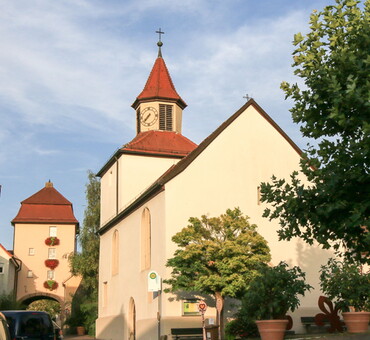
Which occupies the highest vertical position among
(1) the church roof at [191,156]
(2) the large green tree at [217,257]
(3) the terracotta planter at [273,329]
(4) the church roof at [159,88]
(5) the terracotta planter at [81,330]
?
(4) the church roof at [159,88]

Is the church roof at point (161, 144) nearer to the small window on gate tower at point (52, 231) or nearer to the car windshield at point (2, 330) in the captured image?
the car windshield at point (2, 330)

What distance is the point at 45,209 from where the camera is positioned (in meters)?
65.8

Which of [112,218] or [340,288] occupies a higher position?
[112,218]

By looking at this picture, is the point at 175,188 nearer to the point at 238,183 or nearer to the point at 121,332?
the point at 238,183

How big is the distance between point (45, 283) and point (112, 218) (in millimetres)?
26601

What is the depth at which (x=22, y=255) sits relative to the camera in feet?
207

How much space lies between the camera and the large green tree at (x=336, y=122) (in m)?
11.6

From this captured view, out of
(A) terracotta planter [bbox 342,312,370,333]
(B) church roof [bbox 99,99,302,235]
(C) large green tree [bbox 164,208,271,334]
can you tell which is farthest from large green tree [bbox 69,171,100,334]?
(A) terracotta planter [bbox 342,312,370,333]

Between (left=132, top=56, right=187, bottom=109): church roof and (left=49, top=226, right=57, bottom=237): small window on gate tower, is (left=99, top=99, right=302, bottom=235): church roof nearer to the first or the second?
(left=132, top=56, right=187, bottom=109): church roof

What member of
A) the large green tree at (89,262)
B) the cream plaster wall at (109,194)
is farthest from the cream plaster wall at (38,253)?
the cream plaster wall at (109,194)

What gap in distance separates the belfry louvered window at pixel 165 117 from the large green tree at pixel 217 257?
47.9 ft

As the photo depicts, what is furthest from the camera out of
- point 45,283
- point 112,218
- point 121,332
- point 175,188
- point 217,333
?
point 45,283

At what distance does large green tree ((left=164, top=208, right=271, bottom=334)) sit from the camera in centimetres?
2389

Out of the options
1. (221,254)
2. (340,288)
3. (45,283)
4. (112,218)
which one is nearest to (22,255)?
(45,283)
